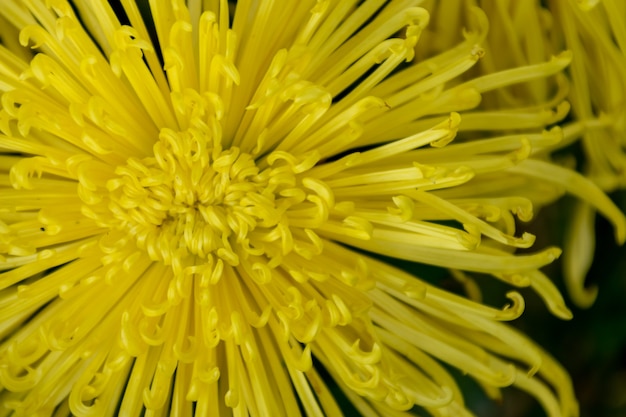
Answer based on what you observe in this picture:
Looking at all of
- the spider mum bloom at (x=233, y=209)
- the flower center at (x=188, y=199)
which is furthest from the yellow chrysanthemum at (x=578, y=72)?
the flower center at (x=188, y=199)

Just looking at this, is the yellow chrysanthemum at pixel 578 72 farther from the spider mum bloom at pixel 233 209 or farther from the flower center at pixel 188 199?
the flower center at pixel 188 199

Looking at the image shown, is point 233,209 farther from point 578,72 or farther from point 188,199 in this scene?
point 578,72

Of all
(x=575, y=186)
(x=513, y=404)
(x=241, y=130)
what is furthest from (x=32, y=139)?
(x=513, y=404)

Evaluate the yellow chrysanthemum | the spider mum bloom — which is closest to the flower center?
the spider mum bloom

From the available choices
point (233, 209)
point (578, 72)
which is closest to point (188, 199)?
point (233, 209)

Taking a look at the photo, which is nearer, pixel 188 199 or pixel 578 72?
pixel 188 199

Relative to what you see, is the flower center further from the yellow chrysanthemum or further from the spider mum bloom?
the yellow chrysanthemum
